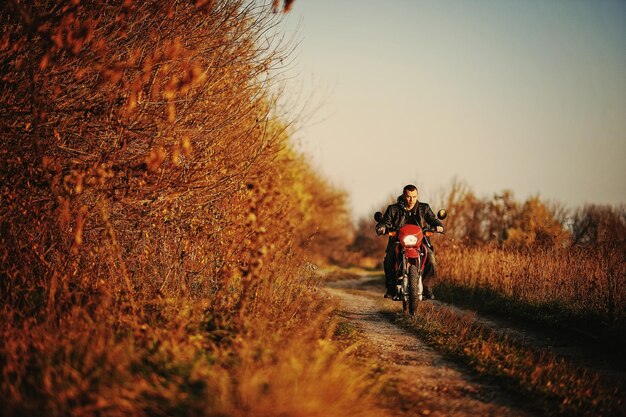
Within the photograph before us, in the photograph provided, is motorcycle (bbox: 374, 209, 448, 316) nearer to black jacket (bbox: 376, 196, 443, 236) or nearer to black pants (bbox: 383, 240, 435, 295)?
black pants (bbox: 383, 240, 435, 295)

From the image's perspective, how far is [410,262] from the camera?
24.7 ft

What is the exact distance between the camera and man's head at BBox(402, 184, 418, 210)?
8.09 m

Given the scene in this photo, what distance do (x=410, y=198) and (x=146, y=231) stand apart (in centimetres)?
464

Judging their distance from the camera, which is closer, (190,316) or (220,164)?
(190,316)

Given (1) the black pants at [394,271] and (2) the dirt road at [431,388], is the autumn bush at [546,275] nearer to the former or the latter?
(1) the black pants at [394,271]

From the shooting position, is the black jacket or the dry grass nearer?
the dry grass

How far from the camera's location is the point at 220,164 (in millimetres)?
6359

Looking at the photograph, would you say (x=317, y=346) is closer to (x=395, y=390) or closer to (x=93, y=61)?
(x=395, y=390)

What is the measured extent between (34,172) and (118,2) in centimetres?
225

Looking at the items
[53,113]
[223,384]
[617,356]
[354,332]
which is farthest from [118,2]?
[617,356]

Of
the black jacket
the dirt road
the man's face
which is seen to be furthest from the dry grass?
the man's face

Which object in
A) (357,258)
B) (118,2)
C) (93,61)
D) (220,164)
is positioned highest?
(118,2)

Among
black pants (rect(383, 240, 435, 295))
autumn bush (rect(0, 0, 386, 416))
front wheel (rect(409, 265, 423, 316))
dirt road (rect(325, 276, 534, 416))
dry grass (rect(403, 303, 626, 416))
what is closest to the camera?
autumn bush (rect(0, 0, 386, 416))

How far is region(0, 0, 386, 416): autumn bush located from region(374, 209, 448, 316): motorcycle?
1813mm
